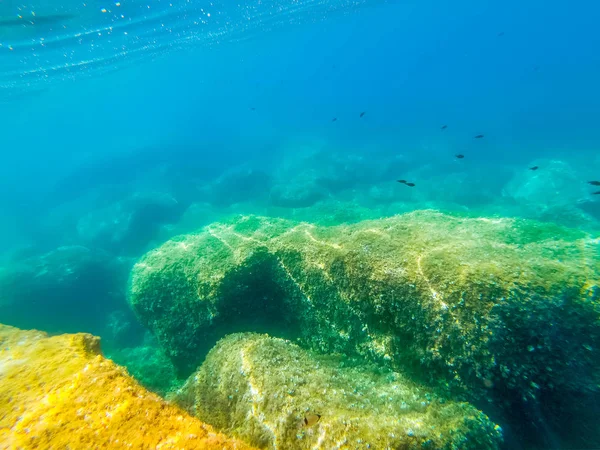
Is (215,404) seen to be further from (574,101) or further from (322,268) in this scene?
(574,101)

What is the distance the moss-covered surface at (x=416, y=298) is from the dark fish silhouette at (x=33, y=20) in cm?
1596

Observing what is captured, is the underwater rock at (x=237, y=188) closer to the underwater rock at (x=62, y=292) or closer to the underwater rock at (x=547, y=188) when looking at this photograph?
the underwater rock at (x=62, y=292)

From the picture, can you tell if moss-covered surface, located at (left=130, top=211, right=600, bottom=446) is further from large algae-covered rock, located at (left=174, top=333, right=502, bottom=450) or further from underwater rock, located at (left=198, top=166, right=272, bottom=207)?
underwater rock, located at (left=198, top=166, right=272, bottom=207)

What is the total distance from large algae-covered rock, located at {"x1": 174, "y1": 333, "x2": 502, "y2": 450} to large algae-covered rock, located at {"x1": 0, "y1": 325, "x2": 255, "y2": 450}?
107 centimetres

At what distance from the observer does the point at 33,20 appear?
1462cm

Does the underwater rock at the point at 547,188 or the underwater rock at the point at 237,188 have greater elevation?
the underwater rock at the point at 237,188

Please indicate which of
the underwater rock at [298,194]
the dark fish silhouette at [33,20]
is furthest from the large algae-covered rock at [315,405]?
the dark fish silhouette at [33,20]

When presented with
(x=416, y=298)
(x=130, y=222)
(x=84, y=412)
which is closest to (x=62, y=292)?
(x=130, y=222)

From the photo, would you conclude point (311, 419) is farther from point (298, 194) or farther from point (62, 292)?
point (298, 194)

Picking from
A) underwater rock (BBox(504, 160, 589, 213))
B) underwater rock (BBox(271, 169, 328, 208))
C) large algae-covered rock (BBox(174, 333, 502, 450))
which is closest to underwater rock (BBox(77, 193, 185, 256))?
underwater rock (BBox(271, 169, 328, 208))

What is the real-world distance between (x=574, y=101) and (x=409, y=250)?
226 ft

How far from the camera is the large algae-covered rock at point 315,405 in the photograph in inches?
119

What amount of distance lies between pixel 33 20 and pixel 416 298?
868 inches

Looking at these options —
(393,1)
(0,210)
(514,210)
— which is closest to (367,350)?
(514,210)
